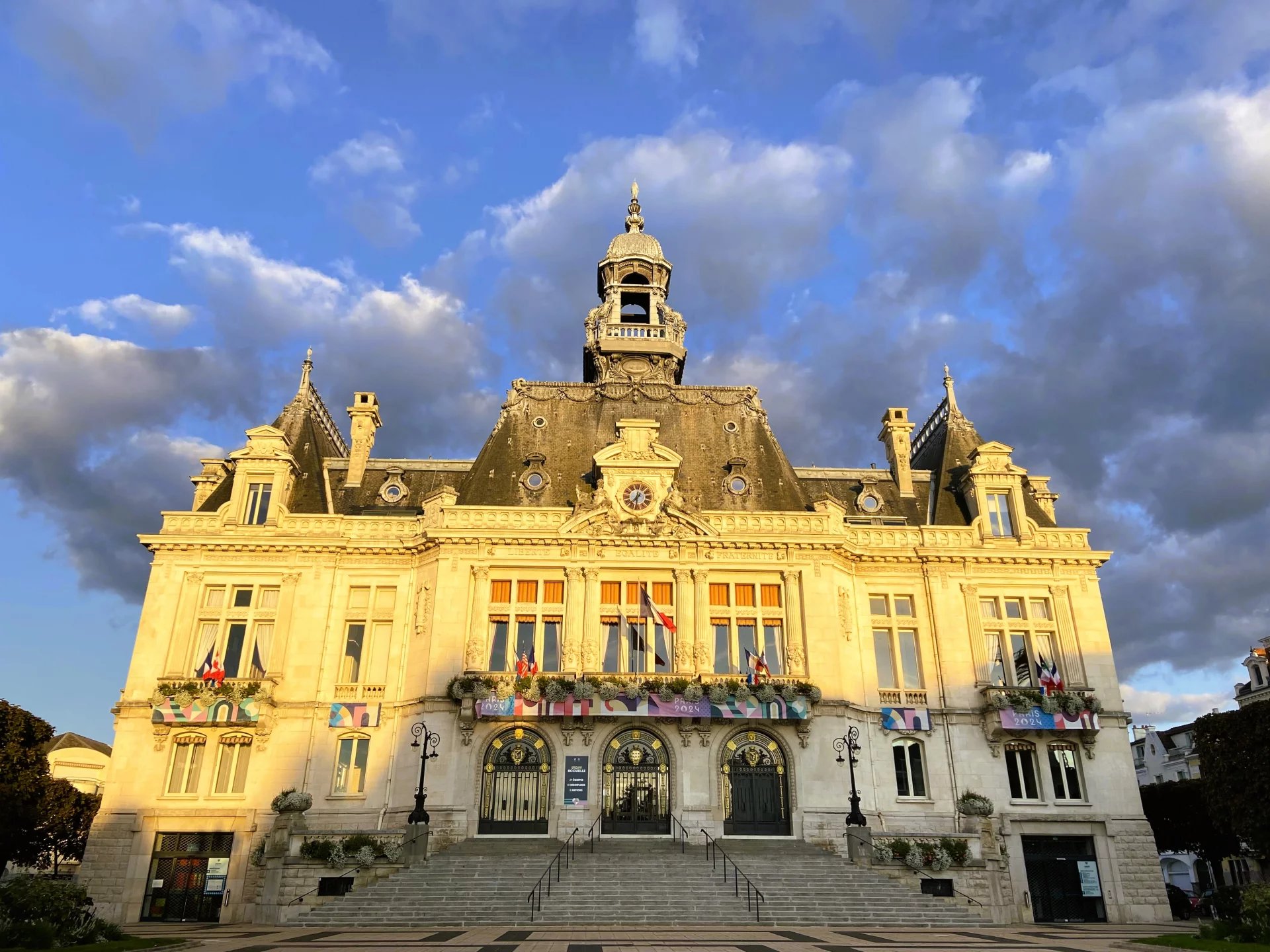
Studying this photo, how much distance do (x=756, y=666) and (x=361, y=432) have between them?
2332cm

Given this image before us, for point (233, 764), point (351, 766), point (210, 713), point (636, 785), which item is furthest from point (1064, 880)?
point (210, 713)

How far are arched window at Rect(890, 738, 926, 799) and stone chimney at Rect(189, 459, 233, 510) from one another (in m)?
33.5

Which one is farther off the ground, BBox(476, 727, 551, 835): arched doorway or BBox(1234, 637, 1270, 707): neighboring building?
BBox(1234, 637, 1270, 707): neighboring building

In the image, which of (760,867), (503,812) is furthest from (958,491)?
(503,812)

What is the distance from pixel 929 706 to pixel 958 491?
37.0 feet

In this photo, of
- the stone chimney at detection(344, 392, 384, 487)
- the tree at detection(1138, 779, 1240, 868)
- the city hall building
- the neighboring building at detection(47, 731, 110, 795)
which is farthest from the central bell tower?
the neighboring building at detection(47, 731, 110, 795)

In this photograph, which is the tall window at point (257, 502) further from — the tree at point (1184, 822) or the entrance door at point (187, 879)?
the tree at point (1184, 822)

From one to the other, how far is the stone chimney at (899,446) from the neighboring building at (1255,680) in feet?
135

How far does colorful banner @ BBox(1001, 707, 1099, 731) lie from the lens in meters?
36.8

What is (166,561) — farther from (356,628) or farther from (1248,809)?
(1248,809)

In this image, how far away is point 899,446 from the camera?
1843 inches

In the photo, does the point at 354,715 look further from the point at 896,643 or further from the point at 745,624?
the point at 896,643

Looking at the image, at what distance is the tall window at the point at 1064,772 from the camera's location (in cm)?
3756

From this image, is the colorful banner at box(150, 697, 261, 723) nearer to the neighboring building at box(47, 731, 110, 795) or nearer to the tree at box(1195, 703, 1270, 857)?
the tree at box(1195, 703, 1270, 857)
